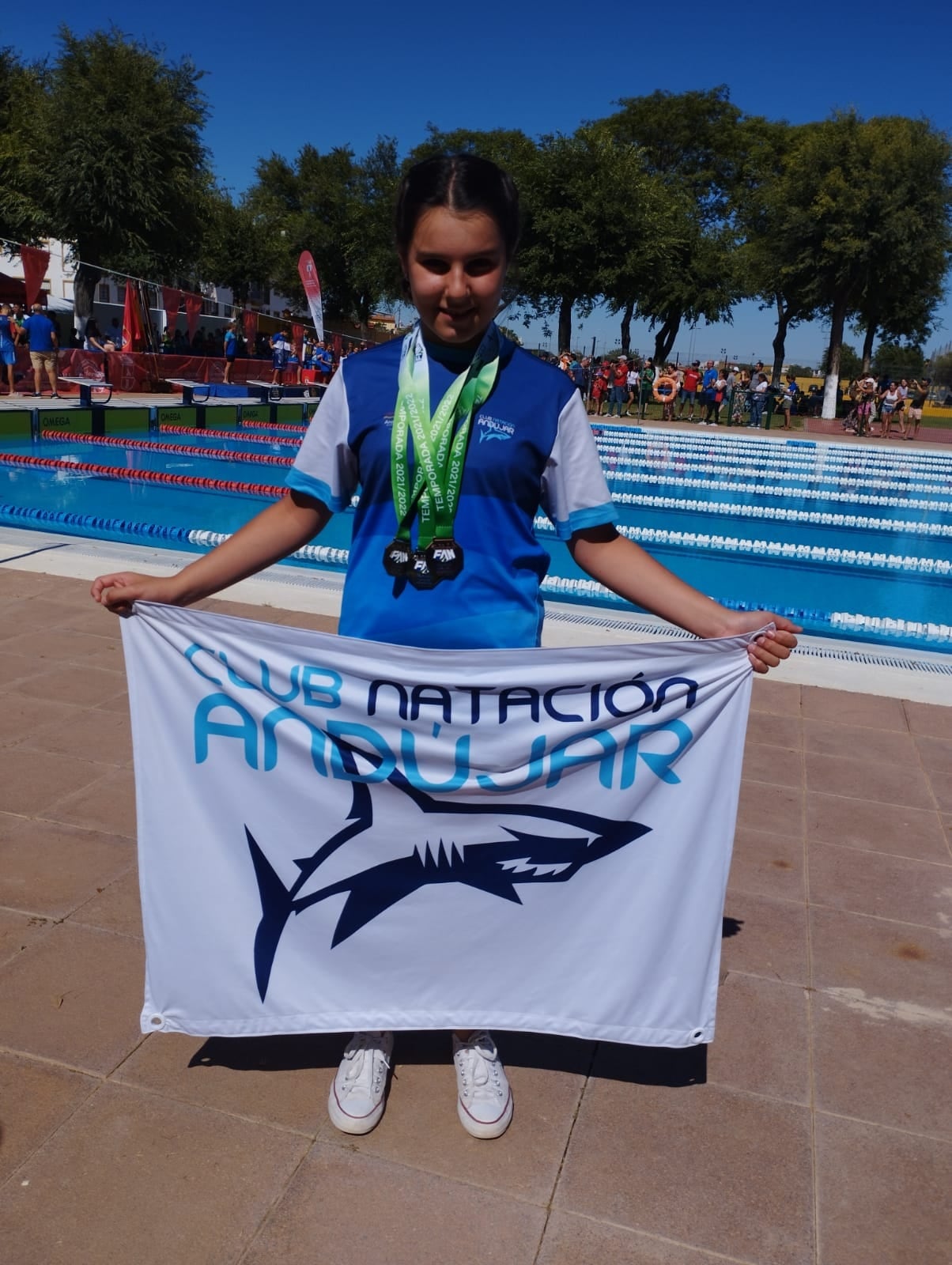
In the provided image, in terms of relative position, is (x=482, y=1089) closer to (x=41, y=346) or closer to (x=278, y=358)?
(x=41, y=346)

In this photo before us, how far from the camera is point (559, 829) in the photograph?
7.13ft

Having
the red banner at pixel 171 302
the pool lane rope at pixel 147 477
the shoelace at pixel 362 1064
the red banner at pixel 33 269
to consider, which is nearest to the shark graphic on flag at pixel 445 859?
the shoelace at pixel 362 1064

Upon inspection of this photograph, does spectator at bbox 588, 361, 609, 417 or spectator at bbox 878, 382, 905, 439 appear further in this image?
spectator at bbox 588, 361, 609, 417

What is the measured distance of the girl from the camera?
197 centimetres

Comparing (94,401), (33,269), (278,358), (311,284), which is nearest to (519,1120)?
(33,269)

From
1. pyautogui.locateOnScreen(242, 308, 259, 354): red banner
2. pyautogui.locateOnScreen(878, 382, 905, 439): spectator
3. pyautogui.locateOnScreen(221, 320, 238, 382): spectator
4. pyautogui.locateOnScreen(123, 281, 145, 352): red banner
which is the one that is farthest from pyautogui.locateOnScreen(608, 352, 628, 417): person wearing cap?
pyautogui.locateOnScreen(123, 281, 145, 352): red banner

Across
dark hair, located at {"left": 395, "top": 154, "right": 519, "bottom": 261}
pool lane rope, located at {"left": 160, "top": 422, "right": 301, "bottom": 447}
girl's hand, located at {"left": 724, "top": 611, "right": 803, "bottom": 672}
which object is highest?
dark hair, located at {"left": 395, "top": 154, "right": 519, "bottom": 261}

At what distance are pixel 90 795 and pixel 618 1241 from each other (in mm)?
2461

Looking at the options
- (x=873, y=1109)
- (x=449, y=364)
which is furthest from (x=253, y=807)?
(x=873, y=1109)

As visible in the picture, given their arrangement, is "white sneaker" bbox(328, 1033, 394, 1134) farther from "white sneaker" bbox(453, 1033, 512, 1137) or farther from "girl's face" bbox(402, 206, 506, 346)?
"girl's face" bbox(402, 206, 506, 346)

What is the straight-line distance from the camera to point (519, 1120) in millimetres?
2225

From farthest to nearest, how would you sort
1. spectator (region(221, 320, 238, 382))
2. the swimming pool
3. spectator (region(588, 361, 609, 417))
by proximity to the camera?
1. spectator (region(588, 361, 609, 417))
2. spectator (region(221, 320, 238, 382))
3. the swimming pool

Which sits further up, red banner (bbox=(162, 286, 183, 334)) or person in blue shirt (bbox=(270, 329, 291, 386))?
red banner (bbox=(162, 286, 183, 334))

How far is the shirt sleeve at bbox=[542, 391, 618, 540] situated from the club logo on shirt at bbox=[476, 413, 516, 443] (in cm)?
12
